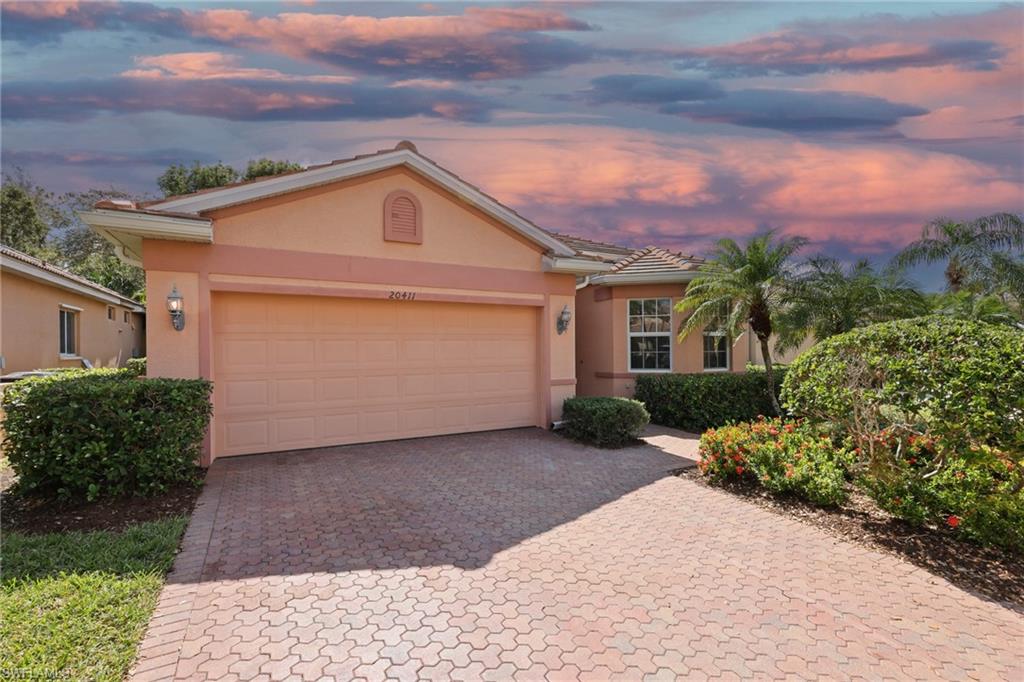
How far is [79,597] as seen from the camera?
369cm

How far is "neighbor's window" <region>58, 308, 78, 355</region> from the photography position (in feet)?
54.5

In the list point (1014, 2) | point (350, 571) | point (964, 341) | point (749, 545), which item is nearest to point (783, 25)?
point (1014, 2)

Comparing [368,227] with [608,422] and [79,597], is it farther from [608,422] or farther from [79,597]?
[79,597]

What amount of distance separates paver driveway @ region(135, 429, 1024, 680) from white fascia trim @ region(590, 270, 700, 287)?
714 centimetres

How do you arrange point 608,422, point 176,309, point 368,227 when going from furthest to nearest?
point 608,422 < point 368,227 < point 176,309

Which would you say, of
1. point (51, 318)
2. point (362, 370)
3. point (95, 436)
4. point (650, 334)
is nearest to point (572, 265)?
point (650, 334)

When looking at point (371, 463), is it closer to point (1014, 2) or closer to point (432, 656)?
point (432, 656)

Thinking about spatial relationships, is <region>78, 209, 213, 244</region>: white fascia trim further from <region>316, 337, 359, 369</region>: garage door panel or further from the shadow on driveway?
the shadow on driveway

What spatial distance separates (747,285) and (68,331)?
831 inches

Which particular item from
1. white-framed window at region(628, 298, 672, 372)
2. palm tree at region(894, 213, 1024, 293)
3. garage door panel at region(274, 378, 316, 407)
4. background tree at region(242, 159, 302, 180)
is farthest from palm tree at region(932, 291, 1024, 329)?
background tree at region(242, 159, 302, 180)

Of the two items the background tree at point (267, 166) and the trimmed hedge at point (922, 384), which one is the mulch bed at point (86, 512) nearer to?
the trimmed hedge at point (922, 384)

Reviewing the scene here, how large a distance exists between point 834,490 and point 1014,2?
832 centimetres

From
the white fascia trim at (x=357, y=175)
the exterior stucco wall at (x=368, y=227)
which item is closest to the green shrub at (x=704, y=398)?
the white fascia trim at (x=357, y=175)

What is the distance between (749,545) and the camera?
16.5 ft
